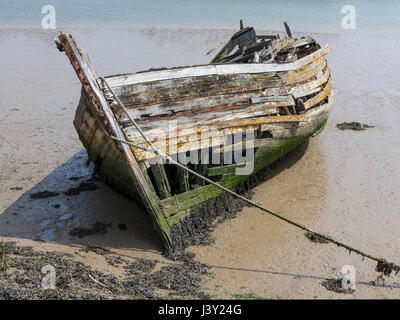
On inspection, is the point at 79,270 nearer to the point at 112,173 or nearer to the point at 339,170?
the point at 112,173

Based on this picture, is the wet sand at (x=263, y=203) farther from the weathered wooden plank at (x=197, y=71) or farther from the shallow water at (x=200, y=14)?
the shallow water at (x=200, y=14)

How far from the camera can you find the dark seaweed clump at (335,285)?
5238mm

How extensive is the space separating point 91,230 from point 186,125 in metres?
2.04

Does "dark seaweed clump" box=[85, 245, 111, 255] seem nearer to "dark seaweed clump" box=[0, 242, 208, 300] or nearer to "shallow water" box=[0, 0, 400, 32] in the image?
"dark seaweed clump" box=[0, 242, 208, 300]

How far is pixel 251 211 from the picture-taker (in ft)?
23.0

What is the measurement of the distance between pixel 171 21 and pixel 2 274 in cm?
2242

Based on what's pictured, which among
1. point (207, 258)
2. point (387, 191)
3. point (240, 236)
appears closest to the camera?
point (207, 258)

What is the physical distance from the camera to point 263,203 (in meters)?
7.32


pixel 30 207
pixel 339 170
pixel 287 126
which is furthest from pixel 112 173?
pixel 339 170

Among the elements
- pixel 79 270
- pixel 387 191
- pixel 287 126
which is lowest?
pixel 387 191

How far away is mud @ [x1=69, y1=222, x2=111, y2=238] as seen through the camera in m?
6.25

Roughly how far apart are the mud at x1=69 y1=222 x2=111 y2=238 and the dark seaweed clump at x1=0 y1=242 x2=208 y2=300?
2.12 feet

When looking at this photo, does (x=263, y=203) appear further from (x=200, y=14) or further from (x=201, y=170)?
(x=200, y=14)

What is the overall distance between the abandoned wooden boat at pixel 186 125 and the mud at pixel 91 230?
64cm
